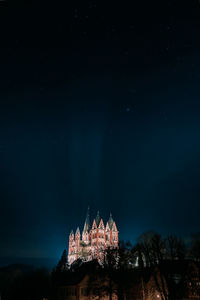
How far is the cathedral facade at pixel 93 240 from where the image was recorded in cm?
11962

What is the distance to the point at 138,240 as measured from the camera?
60.7 meters

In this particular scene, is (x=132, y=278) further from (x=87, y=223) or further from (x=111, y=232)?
(x=87, y=223)

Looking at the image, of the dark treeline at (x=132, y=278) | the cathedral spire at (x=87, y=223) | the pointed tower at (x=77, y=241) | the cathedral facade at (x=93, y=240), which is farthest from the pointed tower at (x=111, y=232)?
the dark treeline at (x=132, y=278)

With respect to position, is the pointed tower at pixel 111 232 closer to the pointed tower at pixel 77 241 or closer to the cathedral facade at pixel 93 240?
the cathedral facade at pixel 93 240

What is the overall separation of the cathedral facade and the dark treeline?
248 ft

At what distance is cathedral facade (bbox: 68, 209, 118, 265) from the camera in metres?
120

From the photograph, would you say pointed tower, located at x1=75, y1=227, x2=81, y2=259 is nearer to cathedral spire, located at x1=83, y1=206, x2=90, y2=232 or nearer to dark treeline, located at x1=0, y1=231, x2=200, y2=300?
A: cathedral spire, located at x1=83, y1=206, x2=90, y2=232

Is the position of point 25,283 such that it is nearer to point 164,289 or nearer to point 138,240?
point 164,289

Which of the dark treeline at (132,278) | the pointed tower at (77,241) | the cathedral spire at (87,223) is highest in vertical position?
the cathedral spire at (87,223)

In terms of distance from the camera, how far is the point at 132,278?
3859 cm

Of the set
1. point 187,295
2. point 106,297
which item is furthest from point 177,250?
point 106,297

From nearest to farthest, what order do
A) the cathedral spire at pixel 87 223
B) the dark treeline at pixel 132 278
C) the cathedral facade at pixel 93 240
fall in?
the dark treeline at pixel 132 278, the cathedral facade at pixel 93 240, the cathedral spire at pixel 87 223

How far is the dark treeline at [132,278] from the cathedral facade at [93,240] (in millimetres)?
75729

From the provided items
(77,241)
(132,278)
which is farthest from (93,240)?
(132,278)
